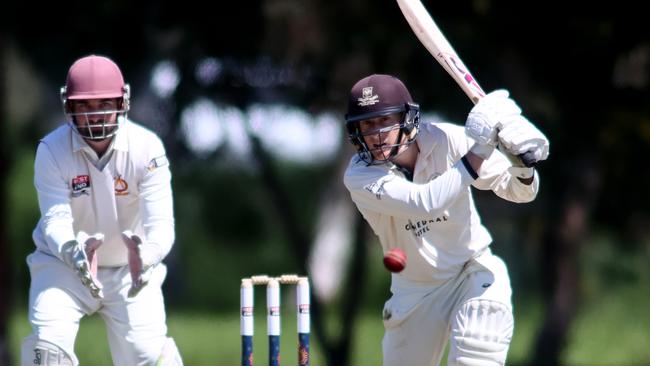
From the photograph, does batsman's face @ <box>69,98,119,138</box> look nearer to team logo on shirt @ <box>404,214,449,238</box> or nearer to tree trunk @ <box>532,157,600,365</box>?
team logo on shirt @ <box>404,214,449,238</box>

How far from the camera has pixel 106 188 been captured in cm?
597

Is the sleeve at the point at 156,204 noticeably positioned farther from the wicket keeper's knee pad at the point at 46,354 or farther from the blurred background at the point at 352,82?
the blurred background at the point at 352,82

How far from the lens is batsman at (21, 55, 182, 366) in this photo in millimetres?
5758

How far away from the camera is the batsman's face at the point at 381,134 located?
567cm

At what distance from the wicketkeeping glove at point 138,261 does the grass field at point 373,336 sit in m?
6.07

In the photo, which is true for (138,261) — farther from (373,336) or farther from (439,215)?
(373,336)

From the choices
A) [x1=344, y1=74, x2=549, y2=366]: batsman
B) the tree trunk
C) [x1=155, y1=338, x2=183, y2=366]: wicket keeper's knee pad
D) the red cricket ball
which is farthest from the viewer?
the tree trunk

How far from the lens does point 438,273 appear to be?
584 cm

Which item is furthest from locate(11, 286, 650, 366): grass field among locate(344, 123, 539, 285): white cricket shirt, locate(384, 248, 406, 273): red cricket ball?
locate(384, 248, 406, 273): red cricket ball

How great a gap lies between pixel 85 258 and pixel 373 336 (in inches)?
373

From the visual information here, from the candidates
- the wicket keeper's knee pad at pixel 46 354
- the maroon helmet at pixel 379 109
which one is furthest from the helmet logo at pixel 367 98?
the wicket keeper's knee pad at pixel 46 354

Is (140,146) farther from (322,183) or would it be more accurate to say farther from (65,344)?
(322,183)

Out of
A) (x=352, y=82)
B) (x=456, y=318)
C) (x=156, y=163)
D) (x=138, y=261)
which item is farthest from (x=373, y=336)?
(x=138, y=261)

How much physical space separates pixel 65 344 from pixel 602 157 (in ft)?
22.8
